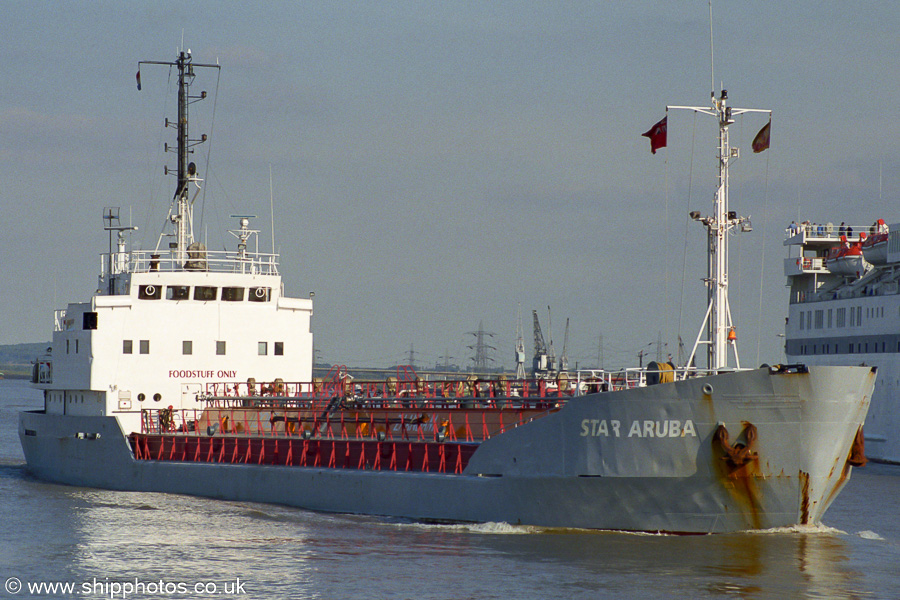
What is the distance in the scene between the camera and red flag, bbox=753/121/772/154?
24109 millimetres

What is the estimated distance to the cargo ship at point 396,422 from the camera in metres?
22.1

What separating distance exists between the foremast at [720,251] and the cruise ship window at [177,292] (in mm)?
16796

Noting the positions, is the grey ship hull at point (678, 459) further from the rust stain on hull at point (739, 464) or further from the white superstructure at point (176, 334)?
the white superstructure at point (176, 334)

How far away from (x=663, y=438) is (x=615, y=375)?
123 inches

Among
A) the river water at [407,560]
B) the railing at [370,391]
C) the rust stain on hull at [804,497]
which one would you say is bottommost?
the river water at [407,560]

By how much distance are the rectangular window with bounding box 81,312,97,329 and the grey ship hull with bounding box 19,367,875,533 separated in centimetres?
1383

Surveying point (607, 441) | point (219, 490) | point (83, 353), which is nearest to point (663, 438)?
point (607, 441)

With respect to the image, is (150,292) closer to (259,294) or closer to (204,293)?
(204,293)

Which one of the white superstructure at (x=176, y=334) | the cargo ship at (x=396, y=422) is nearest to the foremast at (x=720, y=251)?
the cargo ship at (x=396, y=422)

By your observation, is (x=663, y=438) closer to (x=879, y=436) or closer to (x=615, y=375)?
(x=615, y=375)

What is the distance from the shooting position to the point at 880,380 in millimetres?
50844

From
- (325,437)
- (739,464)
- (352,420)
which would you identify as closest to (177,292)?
(325,437)

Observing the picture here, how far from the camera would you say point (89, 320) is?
1324 inches

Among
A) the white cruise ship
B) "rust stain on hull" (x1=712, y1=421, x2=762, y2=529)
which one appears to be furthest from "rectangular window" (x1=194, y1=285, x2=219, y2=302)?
the white cruise ship
